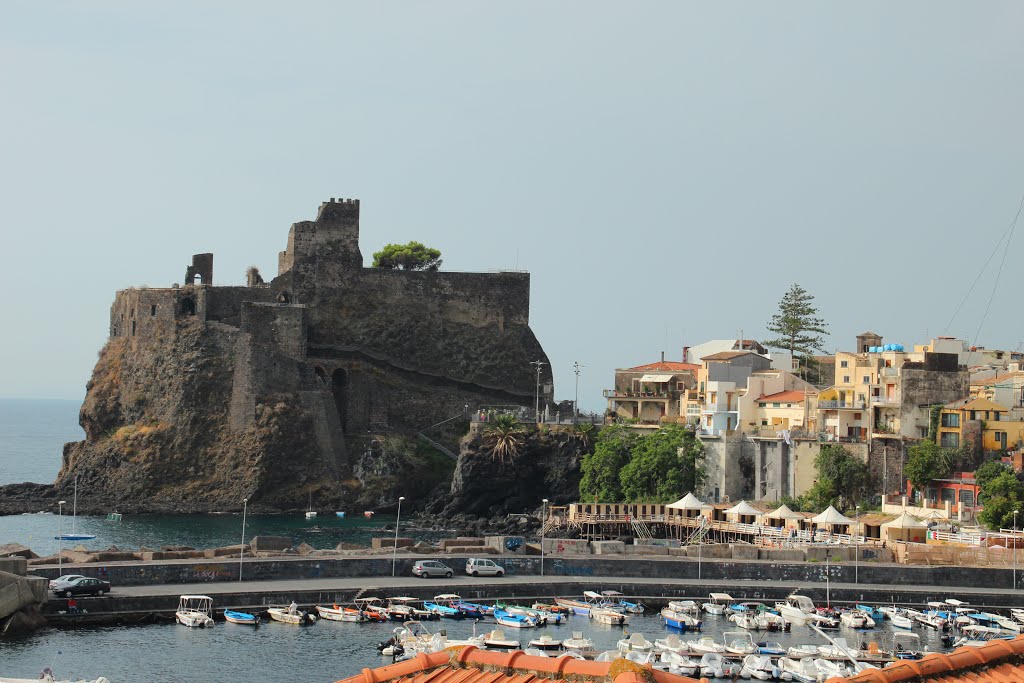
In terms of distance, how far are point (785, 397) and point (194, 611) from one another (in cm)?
4709

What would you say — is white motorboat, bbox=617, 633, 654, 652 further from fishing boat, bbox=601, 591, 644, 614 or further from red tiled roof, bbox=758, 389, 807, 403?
red tiled roof, bbox=758, 389, 807, 403

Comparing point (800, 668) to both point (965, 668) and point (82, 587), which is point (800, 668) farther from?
point (965, 668)

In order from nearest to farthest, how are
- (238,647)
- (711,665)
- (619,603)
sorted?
(711,665)
(238,647)
(619,603)

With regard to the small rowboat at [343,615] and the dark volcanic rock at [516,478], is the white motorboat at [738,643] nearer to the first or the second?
the small rowboat at [343,615]

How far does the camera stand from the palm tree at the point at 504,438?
103 metres

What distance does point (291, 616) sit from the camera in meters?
56.3

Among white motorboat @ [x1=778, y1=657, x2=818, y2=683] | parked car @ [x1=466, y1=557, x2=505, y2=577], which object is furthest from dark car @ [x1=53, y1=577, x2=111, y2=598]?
white motorboat @ [x1=778, y1=657, x2=818, y2=683]

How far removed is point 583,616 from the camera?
60.0m

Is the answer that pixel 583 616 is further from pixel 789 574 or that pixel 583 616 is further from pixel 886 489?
pixel 886 489

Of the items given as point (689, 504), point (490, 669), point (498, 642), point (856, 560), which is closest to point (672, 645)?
point (498, 642)

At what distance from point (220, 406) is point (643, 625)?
56.4 m

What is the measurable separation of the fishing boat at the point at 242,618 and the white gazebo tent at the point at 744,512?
32.6 meters

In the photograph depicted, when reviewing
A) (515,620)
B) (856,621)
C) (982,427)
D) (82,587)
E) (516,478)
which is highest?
(982,427)

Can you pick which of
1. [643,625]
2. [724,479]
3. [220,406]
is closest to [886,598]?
[643,625]
